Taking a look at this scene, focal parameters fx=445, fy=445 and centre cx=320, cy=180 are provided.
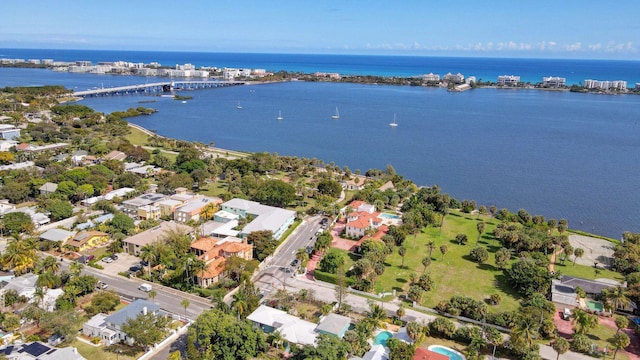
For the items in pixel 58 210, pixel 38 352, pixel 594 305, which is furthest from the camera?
pixel 58 210

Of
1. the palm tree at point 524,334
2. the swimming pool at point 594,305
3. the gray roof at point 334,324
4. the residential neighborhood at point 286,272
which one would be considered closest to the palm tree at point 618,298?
the residential neighborhood at point 286,272

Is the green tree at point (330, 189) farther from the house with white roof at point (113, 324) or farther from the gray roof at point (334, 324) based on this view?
the house with white roof at point (113, 324)

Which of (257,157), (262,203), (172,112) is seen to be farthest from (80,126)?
(262,203)

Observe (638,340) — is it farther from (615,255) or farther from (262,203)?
(262,203)

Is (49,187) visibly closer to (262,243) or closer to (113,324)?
(262,243)

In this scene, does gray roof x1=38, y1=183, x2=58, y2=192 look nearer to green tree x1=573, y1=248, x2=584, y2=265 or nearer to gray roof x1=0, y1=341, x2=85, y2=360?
gray roof x1=0, y1=341, x2=85, y2=360

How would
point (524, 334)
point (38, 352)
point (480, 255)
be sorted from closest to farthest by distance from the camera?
point (38, 352)
point (524, 334)
point (480, 255)

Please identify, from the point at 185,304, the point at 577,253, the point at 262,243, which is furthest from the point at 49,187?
the point at 577,253
